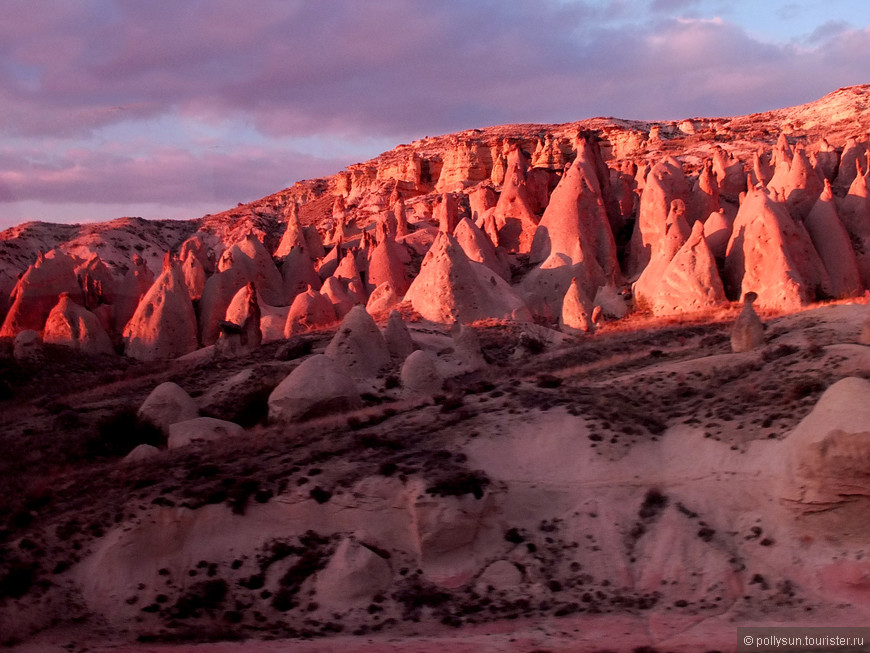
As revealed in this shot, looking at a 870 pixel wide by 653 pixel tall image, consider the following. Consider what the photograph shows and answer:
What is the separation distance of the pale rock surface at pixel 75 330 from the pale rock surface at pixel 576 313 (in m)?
17.1

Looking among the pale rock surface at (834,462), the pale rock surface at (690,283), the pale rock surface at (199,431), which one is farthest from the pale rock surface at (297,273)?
the pale rock surface at (834,462)

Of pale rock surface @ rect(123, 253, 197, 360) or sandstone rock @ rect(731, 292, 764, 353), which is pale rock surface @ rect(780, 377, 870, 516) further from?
pale rock surface @ rect(123, 253, 197, 360)

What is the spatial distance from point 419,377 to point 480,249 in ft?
44.2

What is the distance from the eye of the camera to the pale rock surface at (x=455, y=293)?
2819 centimetres

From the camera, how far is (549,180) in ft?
137

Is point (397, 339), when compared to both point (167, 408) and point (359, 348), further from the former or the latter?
point (167, 408)

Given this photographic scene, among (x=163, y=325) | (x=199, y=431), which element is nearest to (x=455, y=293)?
(x=163, y=325)

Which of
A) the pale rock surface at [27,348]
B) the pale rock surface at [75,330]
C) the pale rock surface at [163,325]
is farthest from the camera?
the pale rock surface at [163,325]

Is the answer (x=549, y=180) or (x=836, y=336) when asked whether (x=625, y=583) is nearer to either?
(x=836, y=336)

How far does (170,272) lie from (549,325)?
15.2 metres

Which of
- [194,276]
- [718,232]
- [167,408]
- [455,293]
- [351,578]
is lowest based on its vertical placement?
[351,578]

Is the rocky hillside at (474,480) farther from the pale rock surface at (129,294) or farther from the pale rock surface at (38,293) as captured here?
the pale rock surface at (129,294)

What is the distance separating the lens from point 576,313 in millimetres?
27828

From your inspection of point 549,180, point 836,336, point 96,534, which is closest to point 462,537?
point 96,534
